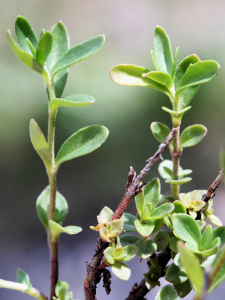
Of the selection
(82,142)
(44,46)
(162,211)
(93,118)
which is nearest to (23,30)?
(44,46)

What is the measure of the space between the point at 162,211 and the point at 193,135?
0.11 m

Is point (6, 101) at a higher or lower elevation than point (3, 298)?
higher

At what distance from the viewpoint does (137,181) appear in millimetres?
283

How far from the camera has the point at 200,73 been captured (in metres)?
0.31

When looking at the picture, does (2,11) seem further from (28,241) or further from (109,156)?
(28,241)

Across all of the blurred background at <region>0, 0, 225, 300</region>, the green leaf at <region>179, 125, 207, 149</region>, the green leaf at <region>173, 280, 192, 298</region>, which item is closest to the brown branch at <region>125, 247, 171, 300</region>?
the green leaf at <region>173, 280, 192, 298</region>

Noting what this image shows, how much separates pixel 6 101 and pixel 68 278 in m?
0.99

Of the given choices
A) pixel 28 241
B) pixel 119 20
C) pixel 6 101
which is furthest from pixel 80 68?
pixel 28 241

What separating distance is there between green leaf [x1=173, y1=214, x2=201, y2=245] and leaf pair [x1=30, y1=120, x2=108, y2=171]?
115 mm

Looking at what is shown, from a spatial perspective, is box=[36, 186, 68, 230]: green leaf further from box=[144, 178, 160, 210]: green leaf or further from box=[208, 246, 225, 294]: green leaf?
box=[208, 246, 225, 294]: green leaf

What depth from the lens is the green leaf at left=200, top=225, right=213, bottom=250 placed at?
29cm

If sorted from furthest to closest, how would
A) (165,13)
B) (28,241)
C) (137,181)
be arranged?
1. (165,13)
2. (28,241)
3. (137,181)

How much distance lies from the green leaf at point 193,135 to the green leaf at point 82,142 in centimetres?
10

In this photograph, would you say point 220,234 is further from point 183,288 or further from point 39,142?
point 39,142
